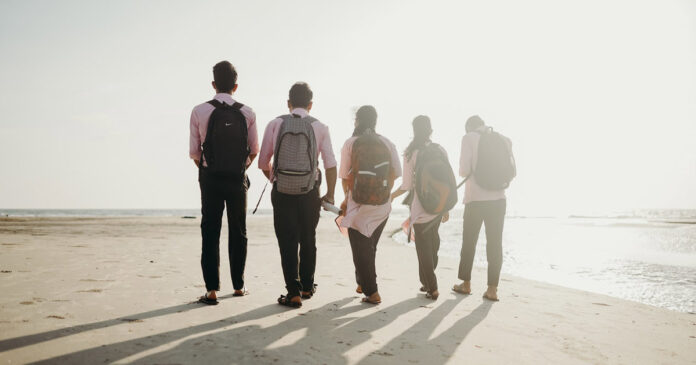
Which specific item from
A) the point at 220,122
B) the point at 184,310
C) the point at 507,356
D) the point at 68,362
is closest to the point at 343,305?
the point at 184,310

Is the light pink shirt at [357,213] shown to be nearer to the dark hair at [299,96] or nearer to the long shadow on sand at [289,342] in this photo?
the dark hair at [299,96]

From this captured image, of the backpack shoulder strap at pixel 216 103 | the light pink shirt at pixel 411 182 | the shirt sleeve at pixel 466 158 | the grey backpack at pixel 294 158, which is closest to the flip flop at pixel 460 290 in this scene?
the light pink shirt at pixel 411 182

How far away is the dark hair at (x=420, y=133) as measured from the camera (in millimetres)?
5266

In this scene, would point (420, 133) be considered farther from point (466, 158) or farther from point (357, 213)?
point (357, 213)

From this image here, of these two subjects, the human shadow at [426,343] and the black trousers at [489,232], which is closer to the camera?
the human shadow at [426,343]

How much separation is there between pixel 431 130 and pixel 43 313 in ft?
14.4

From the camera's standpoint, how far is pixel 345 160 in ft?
15.4

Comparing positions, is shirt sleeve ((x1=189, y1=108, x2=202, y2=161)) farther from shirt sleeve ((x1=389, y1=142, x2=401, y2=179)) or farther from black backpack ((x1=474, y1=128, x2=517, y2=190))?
black backpack ((x1=474, y1=128, x2=517, y2=190))

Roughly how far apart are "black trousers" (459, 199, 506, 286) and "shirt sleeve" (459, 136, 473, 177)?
1.34ft

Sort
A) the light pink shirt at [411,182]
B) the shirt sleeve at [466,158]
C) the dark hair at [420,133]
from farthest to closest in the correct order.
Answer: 1. the shirt sleeve at [466,158]
2. the dark hair at [420,133]
3. the light pink shirt at [411,182]

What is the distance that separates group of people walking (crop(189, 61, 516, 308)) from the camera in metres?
4.18

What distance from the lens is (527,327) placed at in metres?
3.82

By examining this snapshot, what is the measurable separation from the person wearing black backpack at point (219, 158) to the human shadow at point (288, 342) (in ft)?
3.67

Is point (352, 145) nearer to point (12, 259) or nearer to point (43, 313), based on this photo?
point (43, 313)
